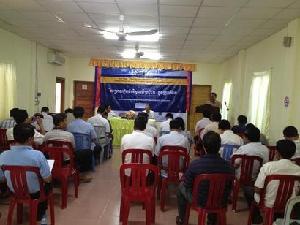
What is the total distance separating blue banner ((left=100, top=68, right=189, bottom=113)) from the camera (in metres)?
11.4

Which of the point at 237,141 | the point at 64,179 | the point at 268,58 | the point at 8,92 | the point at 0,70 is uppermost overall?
the point at 268,58

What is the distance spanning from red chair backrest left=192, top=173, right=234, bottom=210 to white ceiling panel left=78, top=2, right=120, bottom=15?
2729mm

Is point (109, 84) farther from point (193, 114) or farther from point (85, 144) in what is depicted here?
point (85, 144)

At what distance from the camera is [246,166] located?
4031 millimetres

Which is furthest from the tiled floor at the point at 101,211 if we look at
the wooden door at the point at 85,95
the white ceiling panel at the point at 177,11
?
the wooden door at the point at 85,95

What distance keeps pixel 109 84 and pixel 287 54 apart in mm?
7089

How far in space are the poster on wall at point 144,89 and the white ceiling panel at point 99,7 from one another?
6379 mm

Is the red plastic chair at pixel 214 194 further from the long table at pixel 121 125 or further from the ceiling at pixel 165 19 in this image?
the long table at pixel 121 125

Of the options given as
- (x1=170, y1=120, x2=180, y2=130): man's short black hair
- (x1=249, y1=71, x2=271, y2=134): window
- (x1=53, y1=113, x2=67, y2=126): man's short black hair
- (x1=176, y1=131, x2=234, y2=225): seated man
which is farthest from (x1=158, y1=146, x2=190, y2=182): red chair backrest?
(x1=249, y1=71, x2=271, y2=134): window

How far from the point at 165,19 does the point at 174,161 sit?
91.1 inches

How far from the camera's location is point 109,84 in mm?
11438

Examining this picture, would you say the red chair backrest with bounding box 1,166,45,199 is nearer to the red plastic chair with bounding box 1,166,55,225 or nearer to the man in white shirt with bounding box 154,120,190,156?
the red plastic chair with bounding box 1,166,55,225

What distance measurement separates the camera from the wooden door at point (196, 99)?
37.7ft

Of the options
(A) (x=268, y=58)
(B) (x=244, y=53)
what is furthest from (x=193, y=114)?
(A) (x=268, y=58)
